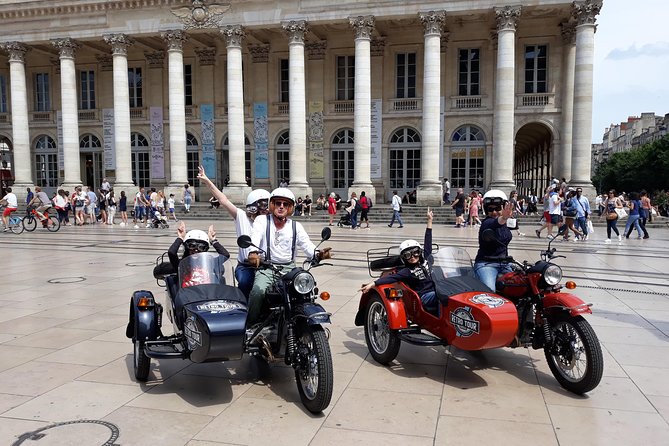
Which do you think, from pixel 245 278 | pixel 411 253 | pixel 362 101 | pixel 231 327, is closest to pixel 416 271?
pixel 411 253

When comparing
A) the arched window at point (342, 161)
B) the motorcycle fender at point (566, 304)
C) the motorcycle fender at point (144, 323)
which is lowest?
the motorcycle fender at point (144, 323)

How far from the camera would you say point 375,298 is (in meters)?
5.92

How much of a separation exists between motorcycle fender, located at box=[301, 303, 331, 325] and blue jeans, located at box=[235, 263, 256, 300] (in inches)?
41.0

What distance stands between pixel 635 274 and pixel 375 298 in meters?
7.63

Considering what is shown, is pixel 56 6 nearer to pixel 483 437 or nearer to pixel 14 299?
pixel 14 299

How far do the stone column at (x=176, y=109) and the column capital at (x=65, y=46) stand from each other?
589 cm

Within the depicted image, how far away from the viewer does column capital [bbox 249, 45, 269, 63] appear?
3359 cm

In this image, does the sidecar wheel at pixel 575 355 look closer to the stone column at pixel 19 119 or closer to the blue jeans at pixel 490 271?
the blue jeans at pixel 490 271

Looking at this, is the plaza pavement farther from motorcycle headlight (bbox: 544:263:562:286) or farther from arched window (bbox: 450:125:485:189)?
arched window (bbox: 450:125:485:189)

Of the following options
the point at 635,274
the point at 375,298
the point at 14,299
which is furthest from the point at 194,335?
the point at 635,274

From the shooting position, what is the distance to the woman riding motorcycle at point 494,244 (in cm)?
581

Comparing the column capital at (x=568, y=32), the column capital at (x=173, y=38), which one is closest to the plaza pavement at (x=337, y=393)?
the column capital at (x=568, y=32)

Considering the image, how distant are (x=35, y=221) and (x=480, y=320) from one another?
21136mm

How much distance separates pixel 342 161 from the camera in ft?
110
